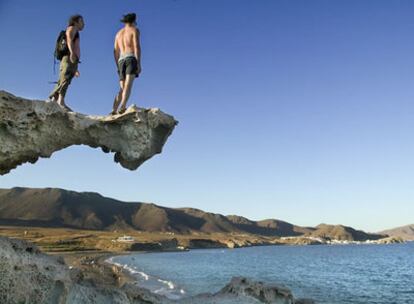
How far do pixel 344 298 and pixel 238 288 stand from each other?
3845 cm

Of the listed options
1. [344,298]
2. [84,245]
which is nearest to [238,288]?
[344,298]

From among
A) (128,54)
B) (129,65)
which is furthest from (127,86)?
(128,54)

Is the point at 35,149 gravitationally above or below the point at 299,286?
above

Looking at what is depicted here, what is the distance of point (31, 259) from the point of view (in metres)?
10.1

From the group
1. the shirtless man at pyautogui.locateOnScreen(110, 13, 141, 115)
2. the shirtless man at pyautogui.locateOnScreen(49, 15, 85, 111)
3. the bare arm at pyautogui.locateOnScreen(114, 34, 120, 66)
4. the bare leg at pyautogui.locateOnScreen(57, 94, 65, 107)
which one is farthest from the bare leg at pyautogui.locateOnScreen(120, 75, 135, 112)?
the bare leg at pyautogui.locateOnScreen(57, 94, 65, 107)

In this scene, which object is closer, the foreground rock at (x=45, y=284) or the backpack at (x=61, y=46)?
the foreground rock at (x=45, y=284)

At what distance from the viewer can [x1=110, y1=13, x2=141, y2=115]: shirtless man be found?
11.4 meters

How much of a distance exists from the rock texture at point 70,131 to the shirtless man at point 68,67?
737 mm

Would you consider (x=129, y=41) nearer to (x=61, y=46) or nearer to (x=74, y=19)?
(x=74, y=19)

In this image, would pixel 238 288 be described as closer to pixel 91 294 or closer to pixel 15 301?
pixel 91 294

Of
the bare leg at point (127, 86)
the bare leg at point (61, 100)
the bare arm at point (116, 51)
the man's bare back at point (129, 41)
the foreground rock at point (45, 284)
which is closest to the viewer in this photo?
the foreground rock at point (45, 284)

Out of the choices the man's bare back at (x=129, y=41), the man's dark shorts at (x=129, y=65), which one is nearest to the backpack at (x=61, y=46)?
the man's bare back at (x=129, y=41)

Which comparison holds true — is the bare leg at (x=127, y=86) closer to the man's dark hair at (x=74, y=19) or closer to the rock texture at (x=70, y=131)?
the rock texture at (x=70, y=131)

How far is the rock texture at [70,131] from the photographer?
1063 centimetres
